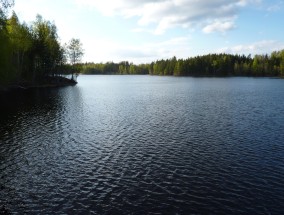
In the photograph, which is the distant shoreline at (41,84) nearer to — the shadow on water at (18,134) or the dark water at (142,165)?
the shadow on water at (18,134)

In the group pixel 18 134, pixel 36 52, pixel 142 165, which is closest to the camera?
pixel 142 165

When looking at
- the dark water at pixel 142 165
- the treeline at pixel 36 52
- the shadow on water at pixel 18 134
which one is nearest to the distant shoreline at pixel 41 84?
the treeline at pixel 36 52

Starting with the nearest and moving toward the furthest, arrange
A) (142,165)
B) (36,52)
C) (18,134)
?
(142,165) < (18,134) < (36,52)

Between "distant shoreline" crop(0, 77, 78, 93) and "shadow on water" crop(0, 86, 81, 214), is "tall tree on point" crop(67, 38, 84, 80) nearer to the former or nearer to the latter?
"distant shoreline" crop(0, 77, 78, 93)

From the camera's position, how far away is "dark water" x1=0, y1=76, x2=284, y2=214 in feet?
77.0

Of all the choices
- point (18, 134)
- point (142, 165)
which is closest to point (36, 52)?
point (18, 134)

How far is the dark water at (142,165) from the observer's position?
77.0 feet

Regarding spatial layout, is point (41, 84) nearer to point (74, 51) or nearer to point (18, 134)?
point (74, 51)

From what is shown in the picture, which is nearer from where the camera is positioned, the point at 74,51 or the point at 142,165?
the point at 142,165

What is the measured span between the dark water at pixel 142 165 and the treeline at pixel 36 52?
2111 inches

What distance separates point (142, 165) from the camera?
107 ft

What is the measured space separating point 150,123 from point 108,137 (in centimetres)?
1274

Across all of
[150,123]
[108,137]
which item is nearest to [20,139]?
[108,137]

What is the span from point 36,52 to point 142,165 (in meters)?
109
